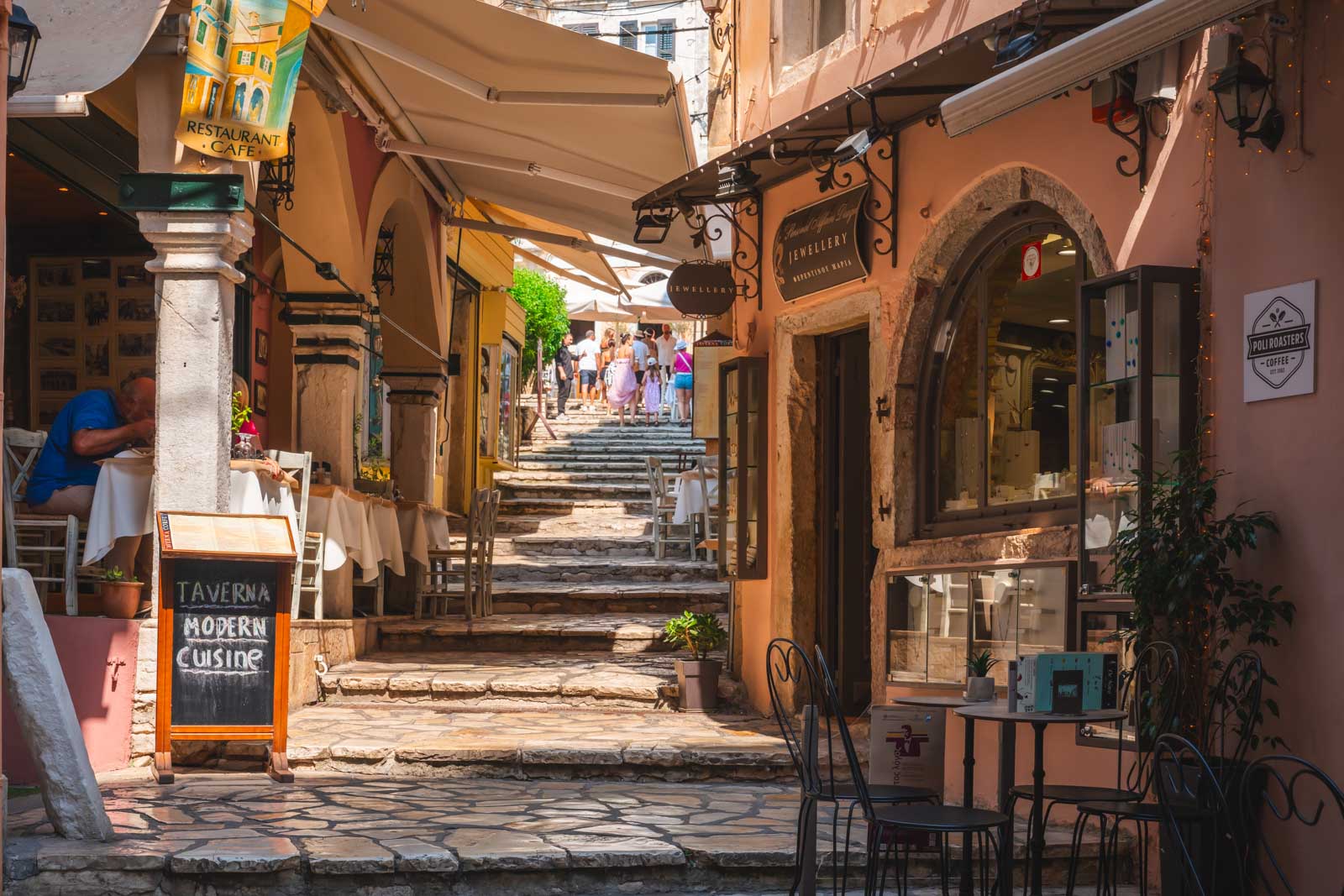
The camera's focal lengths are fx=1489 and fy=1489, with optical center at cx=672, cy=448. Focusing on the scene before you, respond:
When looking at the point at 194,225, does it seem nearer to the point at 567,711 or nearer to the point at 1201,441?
the point at 567,711

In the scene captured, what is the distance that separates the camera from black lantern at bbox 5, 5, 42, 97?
5.12 metres

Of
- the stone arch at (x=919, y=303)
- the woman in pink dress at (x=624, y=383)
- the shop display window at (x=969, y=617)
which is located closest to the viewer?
the shop display window at (x=969, y=617)

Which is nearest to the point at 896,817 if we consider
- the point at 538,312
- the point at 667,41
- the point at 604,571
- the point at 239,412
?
the point at 239,412

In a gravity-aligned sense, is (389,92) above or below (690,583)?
above

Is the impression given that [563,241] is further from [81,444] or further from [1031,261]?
[1031,261]

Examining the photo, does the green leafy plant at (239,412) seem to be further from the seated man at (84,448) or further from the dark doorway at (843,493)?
the dark doorway at (843,493)

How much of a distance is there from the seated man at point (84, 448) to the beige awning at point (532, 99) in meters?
2.33

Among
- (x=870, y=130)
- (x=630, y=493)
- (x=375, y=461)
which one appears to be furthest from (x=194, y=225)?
(x=630, y=493)

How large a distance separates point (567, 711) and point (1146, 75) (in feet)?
17.2

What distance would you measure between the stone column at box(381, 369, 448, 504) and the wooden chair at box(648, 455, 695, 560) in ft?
7.52

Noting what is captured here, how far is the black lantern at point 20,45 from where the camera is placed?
5.12m

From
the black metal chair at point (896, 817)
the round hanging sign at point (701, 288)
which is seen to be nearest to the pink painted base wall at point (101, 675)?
the round hanging sign at point (701, 288)

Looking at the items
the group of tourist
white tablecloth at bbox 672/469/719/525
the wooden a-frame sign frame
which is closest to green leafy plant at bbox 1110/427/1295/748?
the wooden a-frame sign frame

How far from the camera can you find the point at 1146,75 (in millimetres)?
5719
